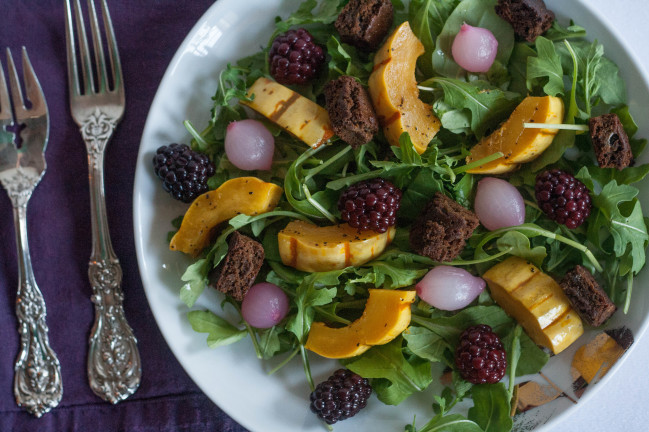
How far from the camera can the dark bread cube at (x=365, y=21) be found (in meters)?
1.60

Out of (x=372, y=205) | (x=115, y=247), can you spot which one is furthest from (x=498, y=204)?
(x=115, y=247)

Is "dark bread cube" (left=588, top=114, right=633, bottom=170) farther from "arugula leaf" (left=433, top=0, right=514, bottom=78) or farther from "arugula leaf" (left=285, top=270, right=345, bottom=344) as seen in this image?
"arugula leaf" (left=285, top=270, right=345, bottom=344)

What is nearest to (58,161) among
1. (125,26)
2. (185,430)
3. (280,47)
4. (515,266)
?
(125,26)

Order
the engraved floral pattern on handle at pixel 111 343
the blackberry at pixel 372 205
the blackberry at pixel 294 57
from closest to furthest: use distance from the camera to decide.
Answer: the blackberry at pixel 372 205
the blackberry at pixel 294 57
the engraved floral pattern on handle at pixel 111 343

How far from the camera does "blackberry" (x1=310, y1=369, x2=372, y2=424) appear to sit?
156cm

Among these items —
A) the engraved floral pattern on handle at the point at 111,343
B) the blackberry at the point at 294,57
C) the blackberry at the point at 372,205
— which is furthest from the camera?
the engraved floral pattern on handle at the point at 111,343

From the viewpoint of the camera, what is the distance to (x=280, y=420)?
169 cm

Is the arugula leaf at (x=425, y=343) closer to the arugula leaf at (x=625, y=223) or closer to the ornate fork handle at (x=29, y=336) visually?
the arugula leaf at (x=625, y=223)

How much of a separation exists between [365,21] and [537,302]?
1003 mm

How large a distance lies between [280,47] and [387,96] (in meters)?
0.36

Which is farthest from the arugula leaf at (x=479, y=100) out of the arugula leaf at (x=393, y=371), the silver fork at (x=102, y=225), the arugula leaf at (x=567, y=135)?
the silver fork at (x=102, y=225)

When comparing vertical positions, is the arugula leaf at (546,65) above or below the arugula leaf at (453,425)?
above

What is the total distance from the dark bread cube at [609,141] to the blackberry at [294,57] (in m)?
0.86

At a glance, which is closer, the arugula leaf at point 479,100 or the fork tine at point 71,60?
the arugula leaf at point 479,100
